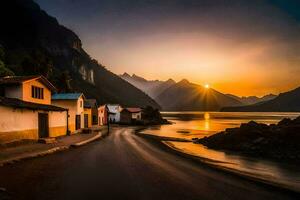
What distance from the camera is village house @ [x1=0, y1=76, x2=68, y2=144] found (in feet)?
81.6

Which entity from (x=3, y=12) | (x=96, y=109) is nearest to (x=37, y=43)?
(x=3, y=12)

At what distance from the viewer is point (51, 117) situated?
34812 millimetres

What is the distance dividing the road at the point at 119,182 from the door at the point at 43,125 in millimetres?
12628

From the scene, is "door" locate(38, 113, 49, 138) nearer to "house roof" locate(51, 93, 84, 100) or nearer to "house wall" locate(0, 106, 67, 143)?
"house wall" locate(0, 106, 67, 143)

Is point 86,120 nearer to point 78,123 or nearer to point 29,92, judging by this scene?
point 78,123

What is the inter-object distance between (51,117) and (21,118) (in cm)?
775

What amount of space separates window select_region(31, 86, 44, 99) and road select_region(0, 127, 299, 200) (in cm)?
1627

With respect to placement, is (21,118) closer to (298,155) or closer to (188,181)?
(188,181)

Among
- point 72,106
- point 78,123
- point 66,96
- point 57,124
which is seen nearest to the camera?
point 57,124

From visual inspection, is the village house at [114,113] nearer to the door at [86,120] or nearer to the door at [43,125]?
the door at [86,120]

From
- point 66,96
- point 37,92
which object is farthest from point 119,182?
point 66,96

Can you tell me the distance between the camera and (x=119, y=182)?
14.6 m

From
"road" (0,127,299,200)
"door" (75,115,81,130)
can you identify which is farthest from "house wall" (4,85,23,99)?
"door" (75,115,81,130)

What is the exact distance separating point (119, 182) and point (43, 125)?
21.3m
